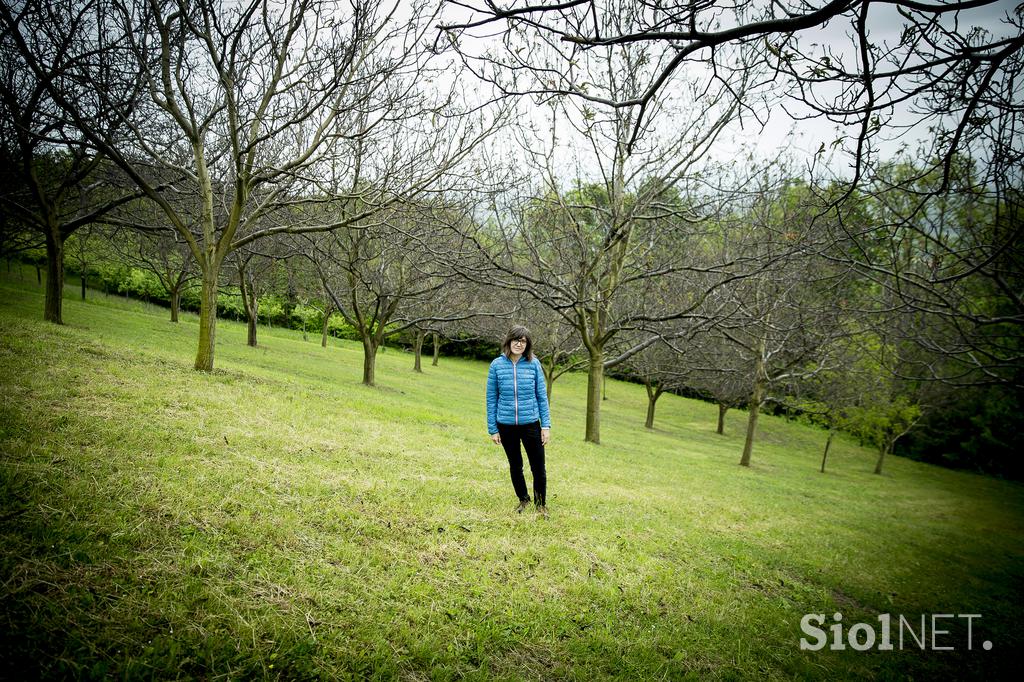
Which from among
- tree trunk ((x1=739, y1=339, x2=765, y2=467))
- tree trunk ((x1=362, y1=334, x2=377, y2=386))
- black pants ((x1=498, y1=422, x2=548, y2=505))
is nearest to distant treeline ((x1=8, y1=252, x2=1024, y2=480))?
tree trunk ((x1=739, y1=339, x2=765, y2=467))

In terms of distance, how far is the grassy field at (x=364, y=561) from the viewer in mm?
2484

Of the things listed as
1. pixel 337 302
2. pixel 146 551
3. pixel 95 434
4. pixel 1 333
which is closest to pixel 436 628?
pixel 146 551

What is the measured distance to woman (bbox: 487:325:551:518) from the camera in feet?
16.4

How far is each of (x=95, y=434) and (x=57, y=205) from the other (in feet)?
35.9

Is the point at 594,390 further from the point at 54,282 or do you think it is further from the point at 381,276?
the point at 54,282

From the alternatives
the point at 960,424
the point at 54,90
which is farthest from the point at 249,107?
the point at 960,424

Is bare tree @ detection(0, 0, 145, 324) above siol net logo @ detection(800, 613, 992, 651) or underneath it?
above

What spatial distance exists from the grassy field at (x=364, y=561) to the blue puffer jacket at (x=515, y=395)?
1048mm

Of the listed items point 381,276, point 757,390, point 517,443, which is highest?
point 381,276

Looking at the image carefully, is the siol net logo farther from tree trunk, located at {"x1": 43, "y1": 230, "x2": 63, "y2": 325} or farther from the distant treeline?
the distant treeline

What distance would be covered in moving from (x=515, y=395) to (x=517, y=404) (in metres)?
0.10

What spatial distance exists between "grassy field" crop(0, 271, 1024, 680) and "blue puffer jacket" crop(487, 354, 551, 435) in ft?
3.44

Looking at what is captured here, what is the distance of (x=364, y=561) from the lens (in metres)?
3.49

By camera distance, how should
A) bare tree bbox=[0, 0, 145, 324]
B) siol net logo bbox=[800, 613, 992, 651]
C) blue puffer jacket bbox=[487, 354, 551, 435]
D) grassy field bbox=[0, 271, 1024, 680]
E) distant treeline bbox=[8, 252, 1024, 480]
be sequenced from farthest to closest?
distant treeline bbox=[8, 252, 1024, 480]
bare tree bbox=[0, 0, 145, 324]
blue puffer jacket bbox=[487, 354, 551, 435]
siol net logo bbox=[800, 613, 992, 651]
grassy field bbox=[0, 271, 1024, 680]
